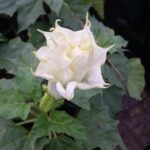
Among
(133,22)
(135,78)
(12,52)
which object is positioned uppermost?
(12,52)

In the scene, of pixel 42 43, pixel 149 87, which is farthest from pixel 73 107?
pixel 149 87

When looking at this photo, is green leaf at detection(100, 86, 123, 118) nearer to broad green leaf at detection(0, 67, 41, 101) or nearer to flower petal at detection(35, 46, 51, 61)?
broad green leaf at detection(0, 67, 41, 101)

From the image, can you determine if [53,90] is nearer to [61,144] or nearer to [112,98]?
[61,144]

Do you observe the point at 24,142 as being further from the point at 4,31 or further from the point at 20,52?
the point at 4,31

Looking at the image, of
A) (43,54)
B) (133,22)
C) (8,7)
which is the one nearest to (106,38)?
(8,7)

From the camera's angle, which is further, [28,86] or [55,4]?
[55,4]

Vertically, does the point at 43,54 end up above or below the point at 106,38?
above
